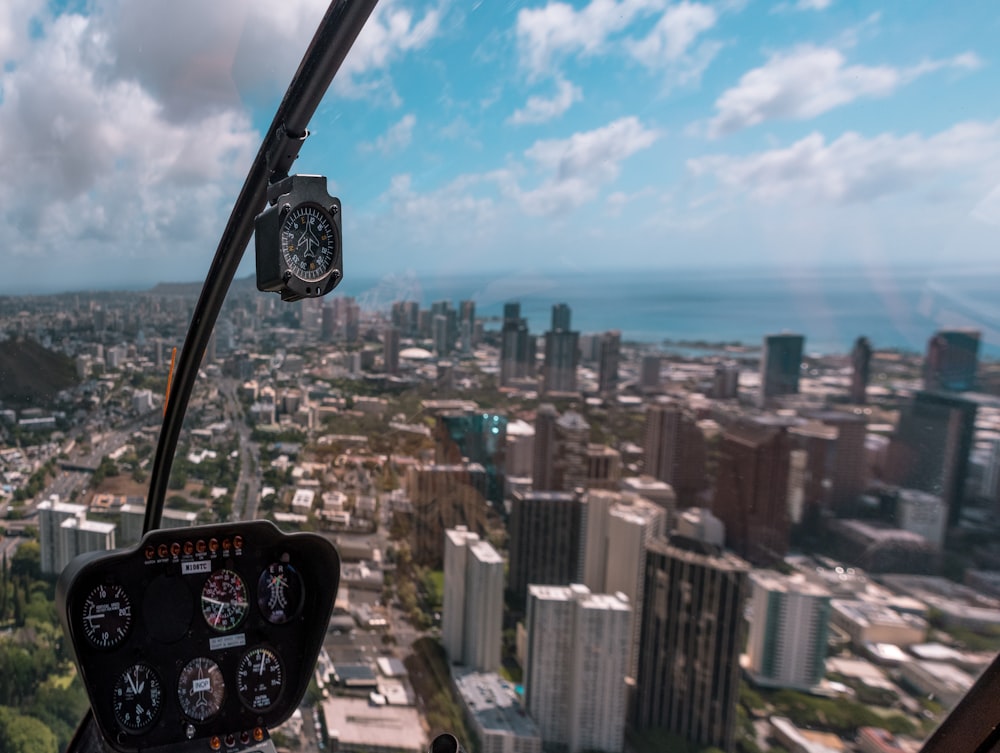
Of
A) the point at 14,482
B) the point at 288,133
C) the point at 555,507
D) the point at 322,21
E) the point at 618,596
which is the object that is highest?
the point at 322,21

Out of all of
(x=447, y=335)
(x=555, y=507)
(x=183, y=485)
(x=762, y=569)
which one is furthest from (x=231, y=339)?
(x=762, y=569)

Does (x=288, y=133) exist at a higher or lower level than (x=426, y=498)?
higher

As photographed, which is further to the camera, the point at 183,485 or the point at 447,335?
the point at 447,335

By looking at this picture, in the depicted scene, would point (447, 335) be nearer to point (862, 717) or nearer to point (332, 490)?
point (332, 490)

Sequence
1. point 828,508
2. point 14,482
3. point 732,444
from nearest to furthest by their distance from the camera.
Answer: point 14,482
point 828,508
point 732,444

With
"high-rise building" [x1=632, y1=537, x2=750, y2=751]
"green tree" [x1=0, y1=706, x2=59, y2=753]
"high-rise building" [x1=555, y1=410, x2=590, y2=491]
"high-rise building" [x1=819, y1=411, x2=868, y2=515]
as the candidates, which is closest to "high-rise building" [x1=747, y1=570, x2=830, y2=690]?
"high-rise building" [x1=632, y1=537, x2=750, y2=751]

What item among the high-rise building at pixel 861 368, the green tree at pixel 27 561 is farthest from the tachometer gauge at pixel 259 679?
the high-rise building at pixel 861 368

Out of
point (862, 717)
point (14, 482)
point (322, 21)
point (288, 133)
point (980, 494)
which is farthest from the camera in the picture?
point (14, 482)

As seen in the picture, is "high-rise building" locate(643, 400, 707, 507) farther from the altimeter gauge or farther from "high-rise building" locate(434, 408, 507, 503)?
the altimeter gauge
